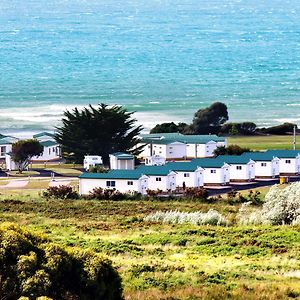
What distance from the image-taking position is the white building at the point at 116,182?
2175 inches

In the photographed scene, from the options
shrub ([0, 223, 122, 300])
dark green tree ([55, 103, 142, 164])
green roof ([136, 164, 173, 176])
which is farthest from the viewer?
dark green tree ([55, 103, 142, 164])

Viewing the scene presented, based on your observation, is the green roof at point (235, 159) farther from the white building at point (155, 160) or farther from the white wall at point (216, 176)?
the white building at point (155, 160)

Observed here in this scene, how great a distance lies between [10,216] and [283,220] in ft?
Answer: 33.6

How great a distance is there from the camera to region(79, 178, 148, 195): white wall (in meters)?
55.2

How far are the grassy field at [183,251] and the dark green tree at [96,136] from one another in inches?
920

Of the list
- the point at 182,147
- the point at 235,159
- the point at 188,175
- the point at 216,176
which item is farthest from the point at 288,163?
the point at 182,147

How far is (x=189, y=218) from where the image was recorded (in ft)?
133

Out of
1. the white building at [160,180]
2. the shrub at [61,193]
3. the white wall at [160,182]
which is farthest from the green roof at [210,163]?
the shrub at [61,193]

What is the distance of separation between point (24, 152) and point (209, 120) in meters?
29.1

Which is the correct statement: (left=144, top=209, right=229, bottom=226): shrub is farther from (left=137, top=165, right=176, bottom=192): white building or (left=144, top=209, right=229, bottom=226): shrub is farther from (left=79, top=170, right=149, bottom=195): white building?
(left=137, top=165, right=176, bottom=192): white building

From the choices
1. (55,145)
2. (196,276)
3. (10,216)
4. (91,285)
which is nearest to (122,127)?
(55,145)

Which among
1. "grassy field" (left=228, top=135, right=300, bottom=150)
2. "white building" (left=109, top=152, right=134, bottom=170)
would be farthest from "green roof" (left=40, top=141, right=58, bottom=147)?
"grassy field" (left=228, top=135, right=300, bottom=150)

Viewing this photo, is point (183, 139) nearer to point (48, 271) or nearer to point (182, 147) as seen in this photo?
point (182, 147)

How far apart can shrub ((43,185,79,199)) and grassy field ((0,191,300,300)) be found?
19.3 ft
